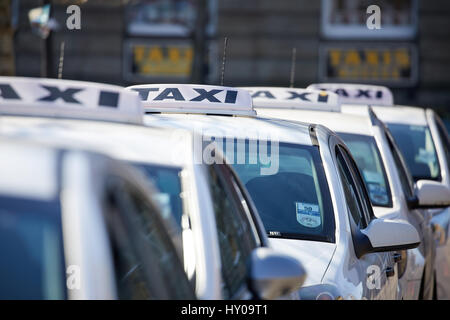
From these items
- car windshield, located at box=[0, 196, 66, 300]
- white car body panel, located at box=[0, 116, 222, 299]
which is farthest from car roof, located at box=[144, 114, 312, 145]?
car windshield, located at box=[0, 196, 66, 300]

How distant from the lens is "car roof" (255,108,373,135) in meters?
7.09

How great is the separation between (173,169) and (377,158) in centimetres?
456

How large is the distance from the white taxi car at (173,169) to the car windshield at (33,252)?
1.72ft

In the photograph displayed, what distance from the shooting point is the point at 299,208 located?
5.30 m

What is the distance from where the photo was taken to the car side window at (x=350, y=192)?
5.32m

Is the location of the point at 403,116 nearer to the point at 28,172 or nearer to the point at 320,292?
→ the point at 320,292

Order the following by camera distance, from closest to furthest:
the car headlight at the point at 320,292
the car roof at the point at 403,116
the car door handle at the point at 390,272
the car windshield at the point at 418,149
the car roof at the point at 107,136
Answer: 1. the car roof at the point at 107,136
2. the car headlight at the point at 320,292
3. the car door handle at the point at 390,272
4. the car windshield at the point at 418,149
5. the car roof at the point at 403,116

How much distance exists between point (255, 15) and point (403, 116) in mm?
12042

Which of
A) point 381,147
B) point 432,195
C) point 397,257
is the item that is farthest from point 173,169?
point 381,147

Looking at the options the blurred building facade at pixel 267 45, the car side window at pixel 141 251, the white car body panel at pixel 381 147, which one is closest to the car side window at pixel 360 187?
the white car body panel at pixel 381 147

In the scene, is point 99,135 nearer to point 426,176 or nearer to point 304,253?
point 304,253

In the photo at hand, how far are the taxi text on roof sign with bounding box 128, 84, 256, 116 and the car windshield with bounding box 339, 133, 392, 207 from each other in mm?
1845

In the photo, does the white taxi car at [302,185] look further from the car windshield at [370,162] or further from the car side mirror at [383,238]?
the car windshield at [370,162]
